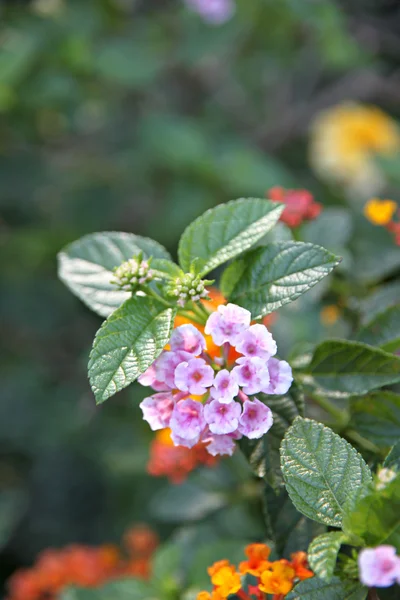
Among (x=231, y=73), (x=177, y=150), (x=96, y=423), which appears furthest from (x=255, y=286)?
(x=231, y=73)

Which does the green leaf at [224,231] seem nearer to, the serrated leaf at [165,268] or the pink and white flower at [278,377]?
the serrated leaf at [165,268]

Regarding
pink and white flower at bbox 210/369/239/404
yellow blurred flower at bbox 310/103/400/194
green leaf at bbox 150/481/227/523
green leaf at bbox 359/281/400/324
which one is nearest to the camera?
pink and white flower at bbox 210/369/239/404

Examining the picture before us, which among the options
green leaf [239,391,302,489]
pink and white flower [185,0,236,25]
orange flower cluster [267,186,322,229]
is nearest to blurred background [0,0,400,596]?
pink and white flower [185,0,236,25]

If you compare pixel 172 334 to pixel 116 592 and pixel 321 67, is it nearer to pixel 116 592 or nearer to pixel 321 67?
pixel 116 592

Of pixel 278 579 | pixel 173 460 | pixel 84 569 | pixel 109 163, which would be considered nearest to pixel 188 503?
pixel 173 460

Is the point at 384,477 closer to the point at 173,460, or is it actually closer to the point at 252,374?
the point at 252,374

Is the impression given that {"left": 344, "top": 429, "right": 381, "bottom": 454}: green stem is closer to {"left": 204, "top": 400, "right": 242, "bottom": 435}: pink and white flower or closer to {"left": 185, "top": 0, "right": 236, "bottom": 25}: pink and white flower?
{"left": 204, "top": 400, "right": 242, "bottom": 435}: pink and white flower
